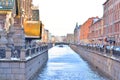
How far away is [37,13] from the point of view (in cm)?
6944

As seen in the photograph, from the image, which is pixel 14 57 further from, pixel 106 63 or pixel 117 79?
pixel 106 63

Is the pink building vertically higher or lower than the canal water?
higher

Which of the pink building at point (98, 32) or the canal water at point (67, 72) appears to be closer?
the canal water at point (67, 72)

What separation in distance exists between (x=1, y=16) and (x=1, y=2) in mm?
2917

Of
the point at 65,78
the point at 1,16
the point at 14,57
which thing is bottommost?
the point at 65,78

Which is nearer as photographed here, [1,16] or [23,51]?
[23,51]

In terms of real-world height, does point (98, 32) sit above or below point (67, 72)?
above

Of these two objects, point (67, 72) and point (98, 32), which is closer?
point (67, 72)

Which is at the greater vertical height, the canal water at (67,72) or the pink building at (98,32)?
the pink building at (98,32)

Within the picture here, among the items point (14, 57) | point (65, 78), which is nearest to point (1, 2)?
point (65, 78)

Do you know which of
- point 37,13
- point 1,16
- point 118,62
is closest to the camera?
point 118,62

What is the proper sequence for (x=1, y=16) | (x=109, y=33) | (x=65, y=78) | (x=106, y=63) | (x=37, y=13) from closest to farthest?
1. (x=65, y=78)
2. (x=106, y=63)
3. (x=1, y=16)
4. (x=37, y=13)
5. (x=109, y=33)

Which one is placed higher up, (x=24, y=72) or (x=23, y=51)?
(x=23, y=51)

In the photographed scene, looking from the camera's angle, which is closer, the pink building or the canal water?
the canal water
